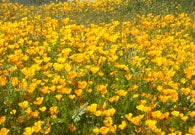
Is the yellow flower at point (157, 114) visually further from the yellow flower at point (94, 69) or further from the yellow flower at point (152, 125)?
the yellow flower at point (94, 69)

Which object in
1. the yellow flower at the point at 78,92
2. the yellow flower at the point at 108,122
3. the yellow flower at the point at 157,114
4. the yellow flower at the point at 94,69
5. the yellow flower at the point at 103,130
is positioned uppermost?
the yellow flower at the point at 94,69

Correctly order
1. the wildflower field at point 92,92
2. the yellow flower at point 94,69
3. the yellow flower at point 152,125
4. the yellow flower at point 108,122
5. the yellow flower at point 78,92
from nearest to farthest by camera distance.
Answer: the yellow flower at point 152,125 → the yellow flower at point 108,122 → the wildflower field at point 92,92 → the yellow flower at point 78,92 → the yellow flower at point 94,69

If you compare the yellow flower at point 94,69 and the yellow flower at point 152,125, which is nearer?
the yellow flower at point 152,125

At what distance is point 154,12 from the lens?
14828 millimetres

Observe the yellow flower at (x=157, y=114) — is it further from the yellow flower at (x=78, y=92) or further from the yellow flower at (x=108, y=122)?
the yellow flower at (x=78, y=92)

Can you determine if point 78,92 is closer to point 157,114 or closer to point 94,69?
point 94,69

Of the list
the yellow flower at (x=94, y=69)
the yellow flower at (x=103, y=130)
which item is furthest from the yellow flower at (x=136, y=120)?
the yellow flower at (x=94, y=69)

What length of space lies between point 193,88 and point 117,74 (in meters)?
1.25

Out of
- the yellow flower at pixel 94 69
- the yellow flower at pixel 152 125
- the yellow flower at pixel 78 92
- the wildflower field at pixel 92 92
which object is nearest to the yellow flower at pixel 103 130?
the wildflower field at pixel 92 92

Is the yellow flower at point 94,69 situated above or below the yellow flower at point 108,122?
above

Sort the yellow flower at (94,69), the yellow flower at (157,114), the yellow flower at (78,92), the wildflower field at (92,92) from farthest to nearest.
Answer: the yellow flower at (94,69)
the yellow flower at (78,92)
the wildflower field at (92,92)
the yellow flower at (157,114)

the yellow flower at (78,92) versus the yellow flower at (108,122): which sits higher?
the yellow flower at (78,92)

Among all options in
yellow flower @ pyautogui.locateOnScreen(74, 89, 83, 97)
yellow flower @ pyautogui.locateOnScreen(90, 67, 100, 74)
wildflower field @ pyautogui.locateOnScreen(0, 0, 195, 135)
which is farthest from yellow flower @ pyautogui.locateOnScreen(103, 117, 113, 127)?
yellow flower @ pyautogui.locateOnScreen(90, 67, 100, 74)

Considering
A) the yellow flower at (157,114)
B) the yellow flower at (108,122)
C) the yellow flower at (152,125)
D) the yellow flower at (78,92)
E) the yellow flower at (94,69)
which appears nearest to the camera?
the yellow flower at (152,125)
